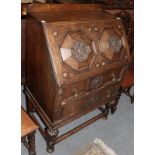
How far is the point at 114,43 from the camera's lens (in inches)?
75.8

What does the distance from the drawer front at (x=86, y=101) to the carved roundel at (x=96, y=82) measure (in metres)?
0.06

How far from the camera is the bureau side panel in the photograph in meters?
1.67

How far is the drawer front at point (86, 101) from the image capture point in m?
1.89

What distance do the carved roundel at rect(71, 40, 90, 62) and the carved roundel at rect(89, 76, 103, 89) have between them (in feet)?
0.89

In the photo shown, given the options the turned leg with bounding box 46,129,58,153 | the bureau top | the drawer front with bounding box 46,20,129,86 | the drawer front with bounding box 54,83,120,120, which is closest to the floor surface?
the turned leg with bounding box 46,129,58,153

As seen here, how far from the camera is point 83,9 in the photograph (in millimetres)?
2123

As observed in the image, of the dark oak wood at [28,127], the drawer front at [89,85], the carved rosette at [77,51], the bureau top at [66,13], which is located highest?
the bureau top at [66,13]

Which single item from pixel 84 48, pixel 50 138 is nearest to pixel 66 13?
pixel 84 48

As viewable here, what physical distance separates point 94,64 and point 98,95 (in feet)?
1.50

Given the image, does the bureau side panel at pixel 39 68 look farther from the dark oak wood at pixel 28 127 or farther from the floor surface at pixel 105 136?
the floor surface at pixel 105 136

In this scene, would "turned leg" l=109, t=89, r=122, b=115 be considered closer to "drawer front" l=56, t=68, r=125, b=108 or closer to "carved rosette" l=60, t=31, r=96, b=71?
"drawer front" l=56, t=68, r=125, b=108

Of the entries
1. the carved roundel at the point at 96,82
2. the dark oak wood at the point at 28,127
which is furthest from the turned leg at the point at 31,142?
the carved roundel at the point at 96,82

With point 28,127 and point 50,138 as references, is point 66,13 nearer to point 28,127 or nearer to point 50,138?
point 28,127
